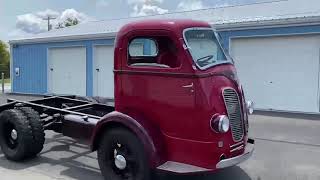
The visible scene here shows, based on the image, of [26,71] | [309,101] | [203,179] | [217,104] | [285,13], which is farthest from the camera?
[26,71]

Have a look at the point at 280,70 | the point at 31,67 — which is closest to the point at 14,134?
the point at 280,70

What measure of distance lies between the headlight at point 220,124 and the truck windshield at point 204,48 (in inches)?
26.4

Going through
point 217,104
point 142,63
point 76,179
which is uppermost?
point 142,63

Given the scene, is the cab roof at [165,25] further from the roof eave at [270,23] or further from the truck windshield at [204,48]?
the roof eave at [270,23]

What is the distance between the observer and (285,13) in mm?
15664

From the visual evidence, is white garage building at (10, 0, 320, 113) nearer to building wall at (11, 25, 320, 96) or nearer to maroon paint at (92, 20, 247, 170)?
building wall at (11, 25, 320, 96)

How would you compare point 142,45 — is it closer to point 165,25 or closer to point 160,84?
point 165,25

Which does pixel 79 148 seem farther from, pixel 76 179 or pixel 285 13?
pixel 285 13

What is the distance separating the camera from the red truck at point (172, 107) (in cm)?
513

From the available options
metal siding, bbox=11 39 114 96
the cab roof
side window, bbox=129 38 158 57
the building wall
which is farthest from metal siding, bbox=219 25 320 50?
metal siding, bbox=11 39 114 96

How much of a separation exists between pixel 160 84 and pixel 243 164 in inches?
105

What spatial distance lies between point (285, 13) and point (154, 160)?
12.1 m

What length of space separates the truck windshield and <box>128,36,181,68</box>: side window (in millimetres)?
246

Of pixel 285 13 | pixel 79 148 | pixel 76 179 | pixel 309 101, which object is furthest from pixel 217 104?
pixel 285 13
